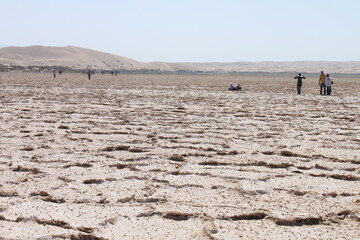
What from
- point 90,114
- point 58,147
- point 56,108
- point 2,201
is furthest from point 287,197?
point 56,108

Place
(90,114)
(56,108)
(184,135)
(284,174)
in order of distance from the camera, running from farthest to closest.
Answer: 1. (56,108)
2. (90,114)
3. (184,135)
4. (284,174)

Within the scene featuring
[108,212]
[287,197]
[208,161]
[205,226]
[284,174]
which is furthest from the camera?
[208,161]

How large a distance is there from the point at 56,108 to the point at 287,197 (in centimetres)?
967

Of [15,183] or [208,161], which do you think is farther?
[208,161]

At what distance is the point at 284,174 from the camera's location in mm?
5586

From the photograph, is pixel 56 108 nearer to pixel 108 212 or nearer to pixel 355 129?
pixel 355 129

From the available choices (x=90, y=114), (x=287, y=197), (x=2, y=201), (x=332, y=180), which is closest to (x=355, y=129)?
(x=332, y=180)

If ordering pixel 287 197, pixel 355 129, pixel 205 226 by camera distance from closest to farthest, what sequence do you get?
1. pixel 205 226
2. pixel 287 197
3. pixel 355 129

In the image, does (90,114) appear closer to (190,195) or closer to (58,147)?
(58,147)

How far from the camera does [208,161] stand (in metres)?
6.24

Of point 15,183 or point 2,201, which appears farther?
point 15,183

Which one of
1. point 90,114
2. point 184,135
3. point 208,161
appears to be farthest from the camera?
point 90,114

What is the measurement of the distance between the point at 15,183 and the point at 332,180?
347cm

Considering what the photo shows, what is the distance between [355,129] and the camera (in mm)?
9438
